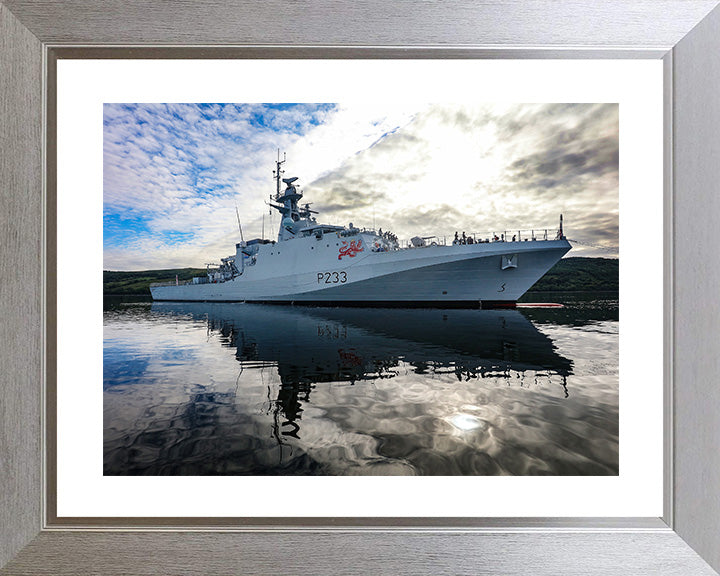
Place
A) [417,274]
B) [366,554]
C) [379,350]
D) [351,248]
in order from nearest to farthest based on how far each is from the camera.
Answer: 1. [366,554]
2. [379,350]
3. [417,274]
4. [351,248]

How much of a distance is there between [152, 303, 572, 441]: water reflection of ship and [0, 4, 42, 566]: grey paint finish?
2.53 feet

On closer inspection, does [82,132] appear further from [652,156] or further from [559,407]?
[559,407]

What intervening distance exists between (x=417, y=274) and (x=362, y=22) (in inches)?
240

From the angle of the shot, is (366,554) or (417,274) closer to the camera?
(366,554)

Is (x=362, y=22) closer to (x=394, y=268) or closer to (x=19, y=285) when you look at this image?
(x=19, y=285)

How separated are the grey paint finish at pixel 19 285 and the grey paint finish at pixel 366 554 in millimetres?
136

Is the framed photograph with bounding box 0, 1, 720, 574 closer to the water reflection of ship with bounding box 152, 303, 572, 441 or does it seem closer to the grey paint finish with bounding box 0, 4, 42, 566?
the grey paint finish with bounding box 0, 4, 42, 566

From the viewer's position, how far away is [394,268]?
691 cm

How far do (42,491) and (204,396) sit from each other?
3.70 feet

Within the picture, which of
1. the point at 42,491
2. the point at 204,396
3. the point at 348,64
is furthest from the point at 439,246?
the point at 42,491

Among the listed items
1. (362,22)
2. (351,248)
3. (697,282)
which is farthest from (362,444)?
(351,248)

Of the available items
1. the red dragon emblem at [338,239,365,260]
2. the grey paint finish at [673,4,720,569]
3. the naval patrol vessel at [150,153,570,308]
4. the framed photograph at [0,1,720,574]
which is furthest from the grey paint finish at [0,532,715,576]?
the red dragon emblem at [338,239,365,260]

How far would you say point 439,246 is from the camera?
672 cm

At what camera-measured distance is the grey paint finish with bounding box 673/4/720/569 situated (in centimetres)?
83
